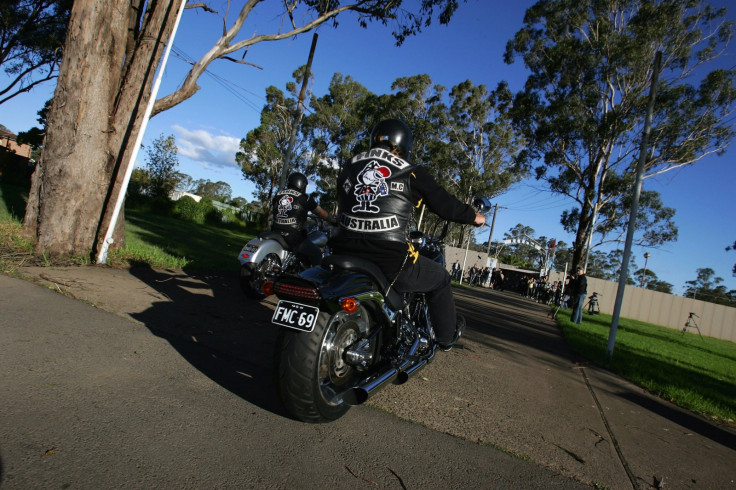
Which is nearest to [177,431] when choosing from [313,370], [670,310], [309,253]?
[313,370]

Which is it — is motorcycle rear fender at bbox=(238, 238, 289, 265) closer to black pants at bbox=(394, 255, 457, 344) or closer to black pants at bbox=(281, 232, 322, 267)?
black pants at bbox=(281, 232, 322, 267)

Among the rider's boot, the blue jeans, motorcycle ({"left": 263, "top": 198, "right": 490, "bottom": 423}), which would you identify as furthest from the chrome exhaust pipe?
the blue jeans

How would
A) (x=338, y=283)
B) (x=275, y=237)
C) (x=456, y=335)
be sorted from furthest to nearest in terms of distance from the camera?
(x=275, y=237)
(x=456, y=335)
(x=338, y=283)

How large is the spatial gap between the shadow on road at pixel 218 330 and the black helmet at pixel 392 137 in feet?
6.26

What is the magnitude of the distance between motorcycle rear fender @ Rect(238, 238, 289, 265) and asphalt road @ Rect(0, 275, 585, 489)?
7.01ft

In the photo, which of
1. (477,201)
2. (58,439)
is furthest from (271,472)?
(477,201)

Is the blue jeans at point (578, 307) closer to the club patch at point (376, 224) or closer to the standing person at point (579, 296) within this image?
the standing person at point (579, 296)

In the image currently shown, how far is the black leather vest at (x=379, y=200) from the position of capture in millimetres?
2943

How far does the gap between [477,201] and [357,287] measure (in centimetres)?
144

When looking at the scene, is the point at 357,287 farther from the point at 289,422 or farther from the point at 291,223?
the point at 291,223

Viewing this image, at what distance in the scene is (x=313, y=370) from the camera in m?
2.38

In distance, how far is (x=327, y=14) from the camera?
10.9m

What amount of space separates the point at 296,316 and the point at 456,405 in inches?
62.8

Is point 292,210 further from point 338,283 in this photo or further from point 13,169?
point 13,169
